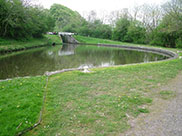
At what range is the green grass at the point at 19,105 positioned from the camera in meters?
3.62

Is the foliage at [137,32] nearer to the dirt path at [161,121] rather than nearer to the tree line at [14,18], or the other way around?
the tree line at [14,18]

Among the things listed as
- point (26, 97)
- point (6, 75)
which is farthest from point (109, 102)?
point (6, 75)

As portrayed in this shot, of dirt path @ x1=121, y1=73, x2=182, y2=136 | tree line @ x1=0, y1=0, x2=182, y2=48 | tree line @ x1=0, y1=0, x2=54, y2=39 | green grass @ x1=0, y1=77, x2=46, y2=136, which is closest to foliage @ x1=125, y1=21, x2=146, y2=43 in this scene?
tree line @ x1=0, y1=0, x2=182, y2=48

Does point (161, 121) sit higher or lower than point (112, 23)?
lower

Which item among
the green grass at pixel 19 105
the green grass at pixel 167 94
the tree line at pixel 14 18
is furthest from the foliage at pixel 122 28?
the green grass at pixel 19 105

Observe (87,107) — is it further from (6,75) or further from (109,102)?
(6,75)

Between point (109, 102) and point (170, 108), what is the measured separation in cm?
204

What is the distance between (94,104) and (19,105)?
2.47m

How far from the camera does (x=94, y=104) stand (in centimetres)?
487

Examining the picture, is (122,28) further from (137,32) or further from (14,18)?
(14,18)

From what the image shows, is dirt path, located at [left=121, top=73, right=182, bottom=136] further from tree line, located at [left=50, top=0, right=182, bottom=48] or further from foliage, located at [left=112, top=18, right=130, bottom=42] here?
foliage, located at [left=112, top=18, right=130, bottom=42]

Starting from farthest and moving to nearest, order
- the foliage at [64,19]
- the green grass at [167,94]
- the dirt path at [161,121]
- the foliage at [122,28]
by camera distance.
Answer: the foliage at [64,19], the foliage at [122,28], the green grass at [167,94], the dirt path at [161,121]

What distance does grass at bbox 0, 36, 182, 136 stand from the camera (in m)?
3.64

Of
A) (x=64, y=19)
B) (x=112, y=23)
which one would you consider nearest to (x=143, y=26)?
(x=112, y=23)
